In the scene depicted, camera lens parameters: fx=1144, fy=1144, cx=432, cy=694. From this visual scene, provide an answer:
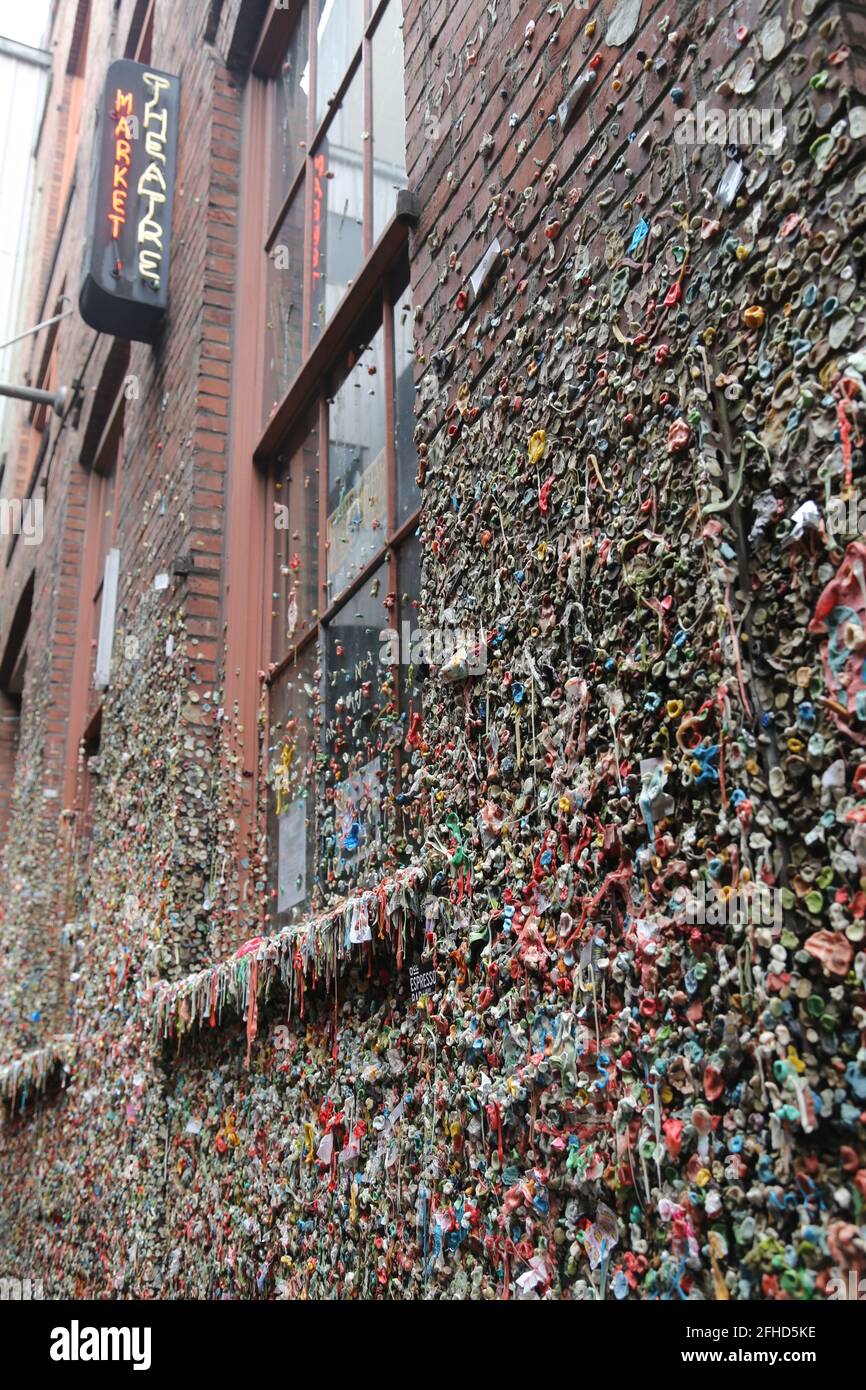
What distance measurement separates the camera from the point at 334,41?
4.02m

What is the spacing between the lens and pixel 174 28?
5.75 meters

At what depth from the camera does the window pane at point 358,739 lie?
281 cm

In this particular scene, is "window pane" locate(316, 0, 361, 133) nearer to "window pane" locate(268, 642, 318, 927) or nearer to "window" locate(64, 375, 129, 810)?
"window pane" locate(268, 642, 318, 927)

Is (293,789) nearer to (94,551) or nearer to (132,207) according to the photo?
(132,207)

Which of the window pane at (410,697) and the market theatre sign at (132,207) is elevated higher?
the market theatre sign at (132,207)

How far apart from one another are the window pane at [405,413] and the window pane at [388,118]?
34 cm

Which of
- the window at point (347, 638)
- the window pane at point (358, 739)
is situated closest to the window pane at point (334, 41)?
the window at point (347, 638)

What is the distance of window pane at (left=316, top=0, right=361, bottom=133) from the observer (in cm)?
380

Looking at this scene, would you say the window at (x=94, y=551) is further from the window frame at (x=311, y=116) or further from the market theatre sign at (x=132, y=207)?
the window frame at (x=311, y=116)

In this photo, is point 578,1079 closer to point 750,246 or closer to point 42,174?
point 750,246
